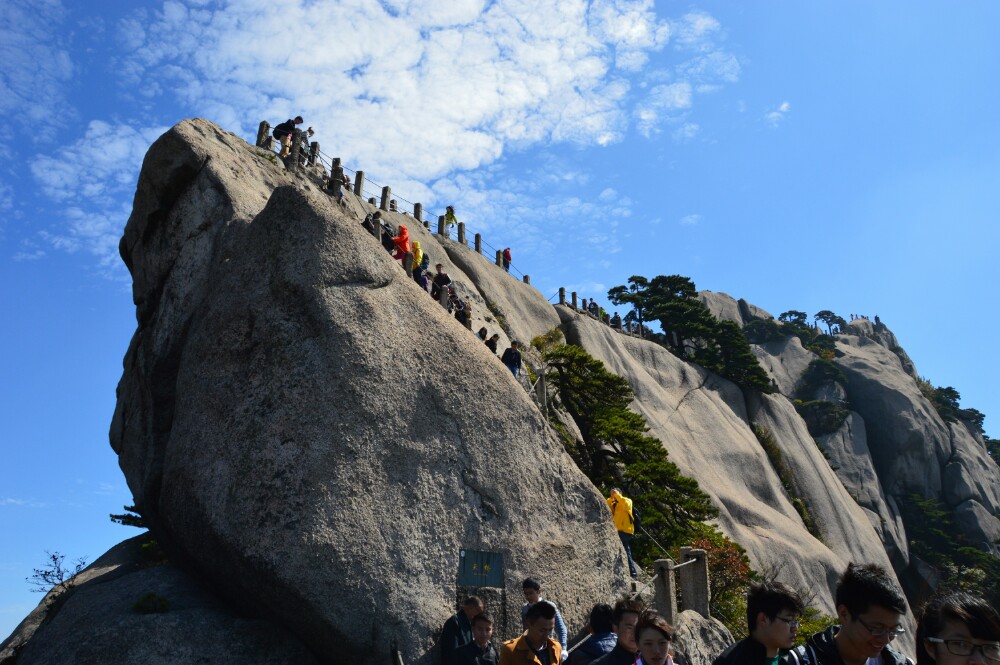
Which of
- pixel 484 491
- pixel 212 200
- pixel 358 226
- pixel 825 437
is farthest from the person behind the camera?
pixel 825 437

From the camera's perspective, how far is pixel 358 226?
11.6 metres

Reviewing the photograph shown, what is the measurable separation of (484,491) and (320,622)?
9.23ft

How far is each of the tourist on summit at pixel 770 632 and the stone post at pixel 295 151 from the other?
1605 centimetres

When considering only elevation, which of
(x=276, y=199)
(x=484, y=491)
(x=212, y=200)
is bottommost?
(x=484, y=491)

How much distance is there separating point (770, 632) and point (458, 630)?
5217 millimetres

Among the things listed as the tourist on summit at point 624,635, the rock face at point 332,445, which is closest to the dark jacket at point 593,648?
the tourist on summit at point 624,635

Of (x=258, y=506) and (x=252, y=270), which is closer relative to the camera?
(x=258, y=506)

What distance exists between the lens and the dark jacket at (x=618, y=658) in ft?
19.4

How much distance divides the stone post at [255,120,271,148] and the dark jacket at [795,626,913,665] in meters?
16.9

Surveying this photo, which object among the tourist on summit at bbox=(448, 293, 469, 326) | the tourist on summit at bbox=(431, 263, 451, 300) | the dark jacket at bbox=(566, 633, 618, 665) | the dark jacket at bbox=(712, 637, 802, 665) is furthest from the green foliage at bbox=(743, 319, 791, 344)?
the dark jacket at bbox=(712, 637, 802, 665)

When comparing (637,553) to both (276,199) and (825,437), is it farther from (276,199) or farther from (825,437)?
(825,437)

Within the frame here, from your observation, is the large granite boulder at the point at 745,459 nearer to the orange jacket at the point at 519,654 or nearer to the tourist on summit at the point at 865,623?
the orange jacket at the point at 519,654

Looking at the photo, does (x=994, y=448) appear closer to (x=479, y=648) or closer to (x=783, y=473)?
(x=783, y=473)

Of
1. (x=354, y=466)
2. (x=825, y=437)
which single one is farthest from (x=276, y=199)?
(x=825, y=437)
